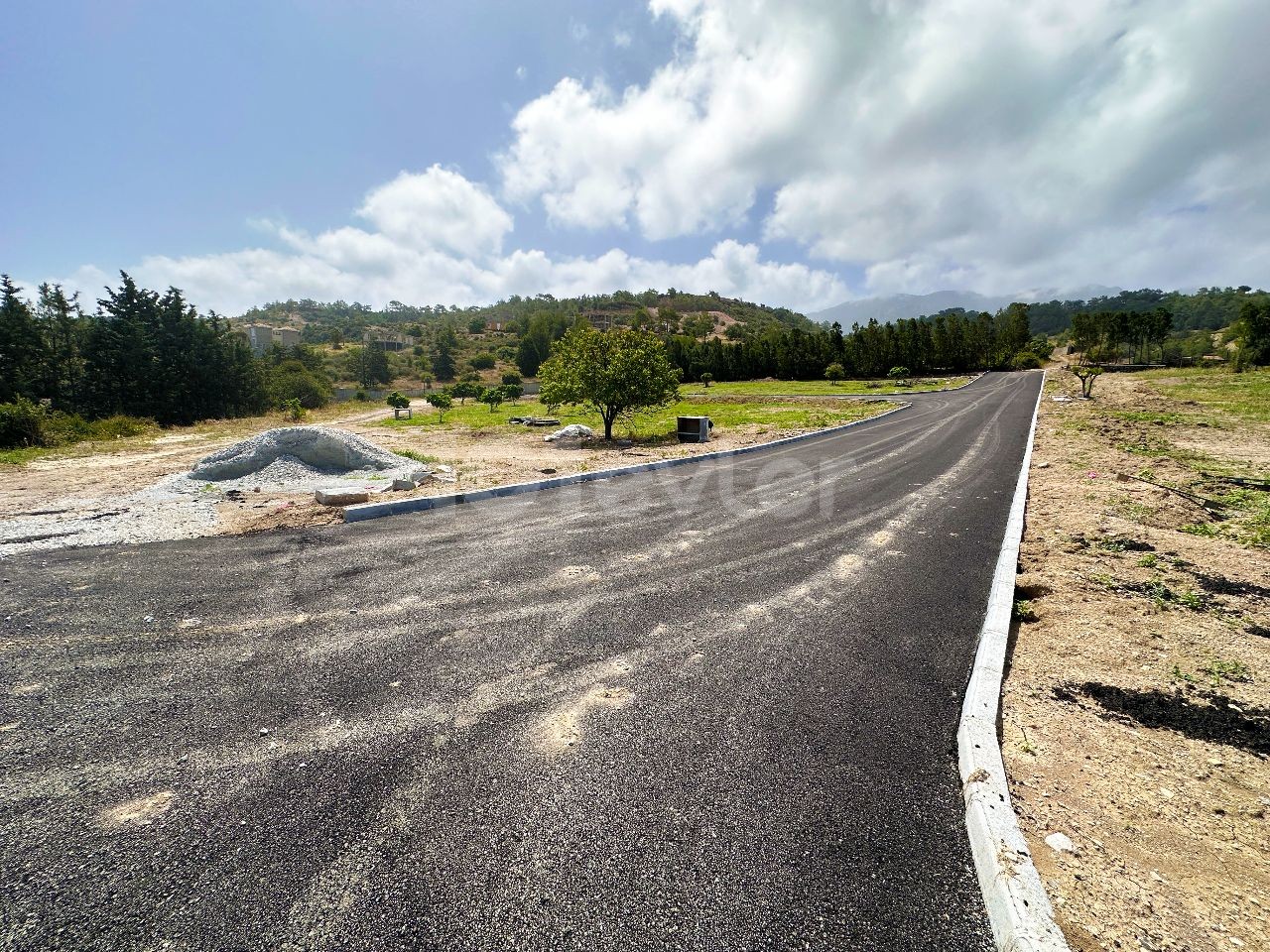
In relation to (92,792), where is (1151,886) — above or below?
below

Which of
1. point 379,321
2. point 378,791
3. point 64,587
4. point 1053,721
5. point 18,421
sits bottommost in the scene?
point 1053,721

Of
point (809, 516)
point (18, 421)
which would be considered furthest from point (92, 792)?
point (18, 421)

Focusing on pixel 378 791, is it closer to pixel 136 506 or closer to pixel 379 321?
pixel 136 506

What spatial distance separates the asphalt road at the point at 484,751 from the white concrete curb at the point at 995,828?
0.11 metres

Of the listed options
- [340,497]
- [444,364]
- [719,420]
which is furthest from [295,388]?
[340,497]

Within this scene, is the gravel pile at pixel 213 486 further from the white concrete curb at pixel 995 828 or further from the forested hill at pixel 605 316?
the forested hill at pixel 605 316

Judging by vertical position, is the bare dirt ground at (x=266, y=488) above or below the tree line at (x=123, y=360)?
below

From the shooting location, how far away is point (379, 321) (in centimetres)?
18088

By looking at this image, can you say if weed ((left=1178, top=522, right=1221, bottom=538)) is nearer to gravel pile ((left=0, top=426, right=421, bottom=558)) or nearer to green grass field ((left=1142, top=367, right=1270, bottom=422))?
gravel pile ((left=0, top=426, right=421, bottom=558))

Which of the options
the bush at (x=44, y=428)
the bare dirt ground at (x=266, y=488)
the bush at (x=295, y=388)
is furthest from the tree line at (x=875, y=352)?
the bush at (x=44, y=428)

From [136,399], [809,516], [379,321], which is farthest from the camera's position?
[379,321]

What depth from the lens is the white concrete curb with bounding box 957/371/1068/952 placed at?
1.82m

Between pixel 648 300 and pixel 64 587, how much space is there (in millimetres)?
197426

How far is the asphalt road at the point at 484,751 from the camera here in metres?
1.93
